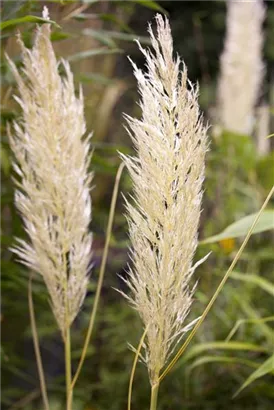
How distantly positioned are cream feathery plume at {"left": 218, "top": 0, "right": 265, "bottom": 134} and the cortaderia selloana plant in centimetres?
111

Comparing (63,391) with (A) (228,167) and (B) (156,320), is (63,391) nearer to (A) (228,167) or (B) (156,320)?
(A) (228,167)

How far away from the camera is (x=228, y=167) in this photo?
1758mm

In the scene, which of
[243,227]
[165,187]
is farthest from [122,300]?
[165,187]

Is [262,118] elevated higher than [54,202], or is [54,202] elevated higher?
[262,118]

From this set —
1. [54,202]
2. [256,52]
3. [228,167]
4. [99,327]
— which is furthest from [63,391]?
[256,52]

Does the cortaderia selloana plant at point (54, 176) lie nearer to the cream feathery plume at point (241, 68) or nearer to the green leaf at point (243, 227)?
the green leaf at point (243, 227)

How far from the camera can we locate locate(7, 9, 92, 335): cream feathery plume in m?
0.72

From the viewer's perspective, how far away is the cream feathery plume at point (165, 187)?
579 millimetres

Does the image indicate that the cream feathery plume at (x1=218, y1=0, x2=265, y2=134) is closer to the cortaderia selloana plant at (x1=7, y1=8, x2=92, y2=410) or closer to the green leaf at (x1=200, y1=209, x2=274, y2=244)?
the green leaf at (x1=200, y1=209, x2=274, y2=244)

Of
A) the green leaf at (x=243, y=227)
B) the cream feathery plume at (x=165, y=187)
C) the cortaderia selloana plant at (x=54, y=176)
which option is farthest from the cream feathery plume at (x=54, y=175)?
the green leaf at (x=243, y=227)

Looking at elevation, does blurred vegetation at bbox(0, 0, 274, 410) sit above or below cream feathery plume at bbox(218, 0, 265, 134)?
below

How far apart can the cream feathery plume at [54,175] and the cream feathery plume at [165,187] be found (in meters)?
0.15

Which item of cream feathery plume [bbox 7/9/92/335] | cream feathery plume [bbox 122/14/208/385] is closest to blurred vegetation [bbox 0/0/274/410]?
cream feathery plume [bbox 7/9/92/335]

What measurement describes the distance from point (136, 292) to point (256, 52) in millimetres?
1309
